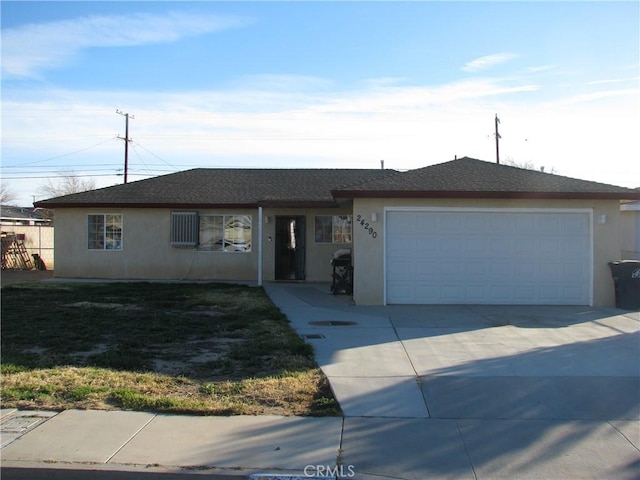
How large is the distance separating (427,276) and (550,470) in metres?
9.01

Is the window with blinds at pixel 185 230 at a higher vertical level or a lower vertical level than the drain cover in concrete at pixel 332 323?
higher

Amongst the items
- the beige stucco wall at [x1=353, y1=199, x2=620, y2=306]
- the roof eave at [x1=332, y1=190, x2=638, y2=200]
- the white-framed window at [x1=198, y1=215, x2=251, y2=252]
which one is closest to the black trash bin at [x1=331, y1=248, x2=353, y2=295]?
the beige stucco wall at [x1=353, y1=199, x2=620, y2=306]

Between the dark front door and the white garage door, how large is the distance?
6.55 meters

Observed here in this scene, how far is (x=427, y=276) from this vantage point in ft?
44.8

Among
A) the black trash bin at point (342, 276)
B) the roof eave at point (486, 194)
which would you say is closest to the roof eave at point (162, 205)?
the black trash bin at point (342, 276)

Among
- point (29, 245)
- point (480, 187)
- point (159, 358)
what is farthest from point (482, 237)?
point (29, 245)

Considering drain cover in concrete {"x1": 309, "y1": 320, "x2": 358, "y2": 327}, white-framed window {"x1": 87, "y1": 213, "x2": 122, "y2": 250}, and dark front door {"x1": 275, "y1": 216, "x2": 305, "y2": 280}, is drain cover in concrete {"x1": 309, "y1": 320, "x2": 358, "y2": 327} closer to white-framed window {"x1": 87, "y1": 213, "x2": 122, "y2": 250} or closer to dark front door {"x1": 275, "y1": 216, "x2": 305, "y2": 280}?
dark front door {"x1": 275, "y1": 216, "x2": 305, "y2": 280}

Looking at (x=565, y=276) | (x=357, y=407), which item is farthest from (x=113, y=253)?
(x=357, y=407)

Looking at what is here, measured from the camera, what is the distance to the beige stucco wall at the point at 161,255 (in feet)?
64.7

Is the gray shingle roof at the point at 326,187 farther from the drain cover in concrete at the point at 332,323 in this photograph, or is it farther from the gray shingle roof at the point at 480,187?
the drain cover in concrete at the point at 332,323

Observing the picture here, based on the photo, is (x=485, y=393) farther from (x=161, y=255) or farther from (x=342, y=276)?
(x=161, y=255)

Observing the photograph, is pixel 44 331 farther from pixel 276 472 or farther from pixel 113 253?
pixel 113 253

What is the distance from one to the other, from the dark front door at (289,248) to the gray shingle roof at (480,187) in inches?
237

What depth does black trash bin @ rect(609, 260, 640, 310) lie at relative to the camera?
13.0 m
